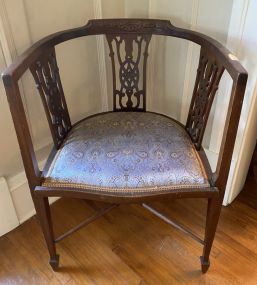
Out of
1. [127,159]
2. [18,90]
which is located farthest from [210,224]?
[18,90]

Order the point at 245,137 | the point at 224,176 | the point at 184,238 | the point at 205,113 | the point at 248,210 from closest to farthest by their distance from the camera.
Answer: the point at 224,176
the point at 205,113
the point at 245,137
the point at 184,238
the point at 248,210

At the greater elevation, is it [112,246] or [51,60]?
[51,60]

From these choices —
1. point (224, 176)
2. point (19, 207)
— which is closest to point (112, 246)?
point (19, 207)

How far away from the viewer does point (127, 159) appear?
41.5 inches

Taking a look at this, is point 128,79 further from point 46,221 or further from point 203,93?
point 46,221

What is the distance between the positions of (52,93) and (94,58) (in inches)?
13.8

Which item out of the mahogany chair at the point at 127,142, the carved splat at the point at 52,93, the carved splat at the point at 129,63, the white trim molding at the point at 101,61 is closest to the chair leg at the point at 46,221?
the mahogany chair at the point at 127,142

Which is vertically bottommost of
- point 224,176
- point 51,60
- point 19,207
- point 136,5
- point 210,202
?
point 19,207

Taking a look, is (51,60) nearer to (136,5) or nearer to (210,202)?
(136,5)

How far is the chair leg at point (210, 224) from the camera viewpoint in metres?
1.02

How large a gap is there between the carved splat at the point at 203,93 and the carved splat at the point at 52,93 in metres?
0.46

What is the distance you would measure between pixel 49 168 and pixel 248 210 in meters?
0.94

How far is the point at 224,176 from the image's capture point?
97 cm

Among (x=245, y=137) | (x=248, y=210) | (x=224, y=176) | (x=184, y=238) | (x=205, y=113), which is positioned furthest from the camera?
(x=248, y=210)
